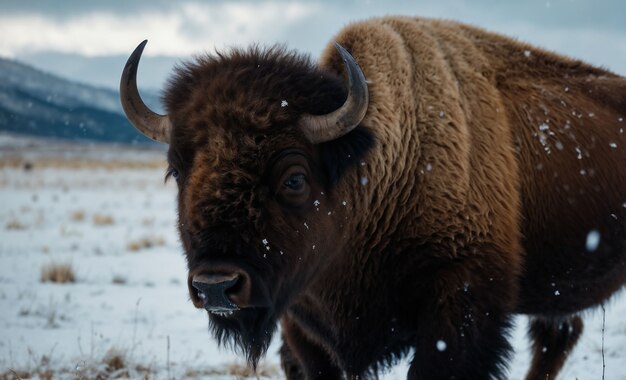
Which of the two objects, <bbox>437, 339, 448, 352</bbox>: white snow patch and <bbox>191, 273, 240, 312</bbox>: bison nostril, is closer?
<bbox>191, 273, 240, 312</bbox>: bison nostril

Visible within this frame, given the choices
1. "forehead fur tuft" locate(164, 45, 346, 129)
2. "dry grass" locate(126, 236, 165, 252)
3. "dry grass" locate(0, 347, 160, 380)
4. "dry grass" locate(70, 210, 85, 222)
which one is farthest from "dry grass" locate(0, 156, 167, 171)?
"forehead fur tuft" locate(164, 45, 346, 129)

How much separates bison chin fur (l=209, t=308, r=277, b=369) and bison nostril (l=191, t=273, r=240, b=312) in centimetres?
32

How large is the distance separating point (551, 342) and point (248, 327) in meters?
2.95

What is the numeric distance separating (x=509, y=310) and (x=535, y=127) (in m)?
1.23

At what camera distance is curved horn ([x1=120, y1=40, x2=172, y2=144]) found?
139 inches

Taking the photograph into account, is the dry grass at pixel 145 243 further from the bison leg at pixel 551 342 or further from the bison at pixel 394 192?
the bison leg at pixel 551 342

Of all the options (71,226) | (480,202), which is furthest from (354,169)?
(71,226)

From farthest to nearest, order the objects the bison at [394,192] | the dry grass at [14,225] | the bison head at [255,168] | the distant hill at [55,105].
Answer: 1. the distant hill at [55,105]
2. the dry grass at [14,225]
3. the bison at [394,192]
4. the bison head at [255,168]

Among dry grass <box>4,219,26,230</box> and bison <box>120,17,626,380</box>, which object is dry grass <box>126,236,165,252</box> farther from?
bison <box>120,17,626,380</box>

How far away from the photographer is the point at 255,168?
3.07 m

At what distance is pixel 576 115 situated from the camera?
4.29 m

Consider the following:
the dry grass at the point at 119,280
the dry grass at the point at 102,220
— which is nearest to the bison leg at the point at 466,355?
the dry grass at the point at 119,280

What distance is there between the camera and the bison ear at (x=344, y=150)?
3391mm

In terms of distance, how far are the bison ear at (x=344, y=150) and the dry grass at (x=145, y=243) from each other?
8.80m
